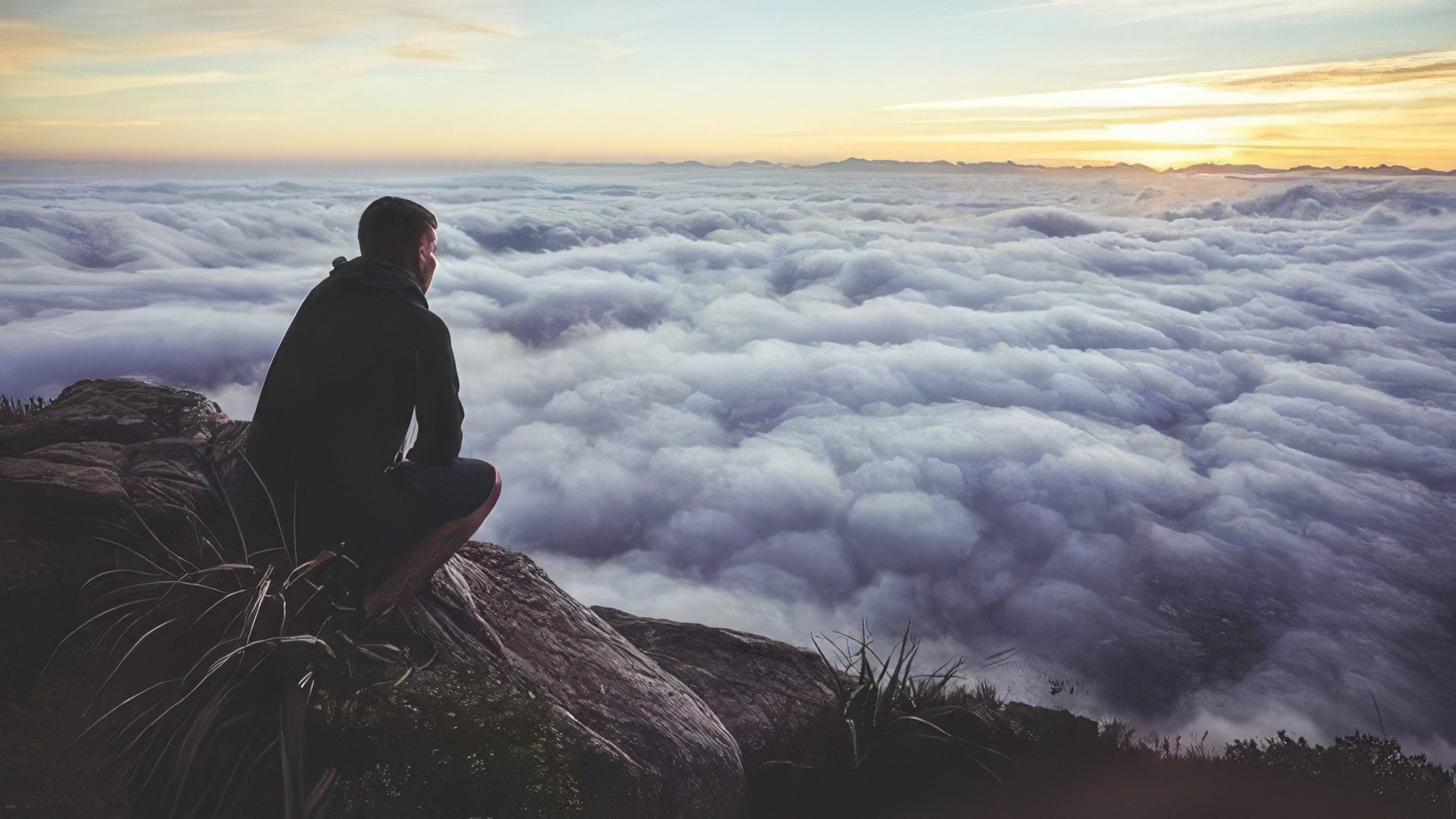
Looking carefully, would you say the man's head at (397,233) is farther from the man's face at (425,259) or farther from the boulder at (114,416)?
the boulder at (114,416)

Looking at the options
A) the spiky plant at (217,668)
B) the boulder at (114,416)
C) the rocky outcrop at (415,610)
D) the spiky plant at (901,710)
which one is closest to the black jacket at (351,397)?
the spiky plant at (217,668)

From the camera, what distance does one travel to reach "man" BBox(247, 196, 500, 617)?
9.15 feet

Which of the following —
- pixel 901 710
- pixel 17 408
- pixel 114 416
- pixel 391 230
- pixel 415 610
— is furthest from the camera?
pixel 17 408

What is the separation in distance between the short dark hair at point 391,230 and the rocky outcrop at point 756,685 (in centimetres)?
274

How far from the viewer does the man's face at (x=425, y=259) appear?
117 inches

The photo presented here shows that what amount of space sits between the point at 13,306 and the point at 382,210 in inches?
2315

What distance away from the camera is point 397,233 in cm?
292

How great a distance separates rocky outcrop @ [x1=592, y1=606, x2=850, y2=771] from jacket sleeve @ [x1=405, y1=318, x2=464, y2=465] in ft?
7.26

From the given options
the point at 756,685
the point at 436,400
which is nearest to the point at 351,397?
the point at 436,400

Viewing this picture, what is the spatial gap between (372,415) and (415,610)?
31.9 inches

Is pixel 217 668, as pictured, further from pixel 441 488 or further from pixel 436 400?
pixel 436 400

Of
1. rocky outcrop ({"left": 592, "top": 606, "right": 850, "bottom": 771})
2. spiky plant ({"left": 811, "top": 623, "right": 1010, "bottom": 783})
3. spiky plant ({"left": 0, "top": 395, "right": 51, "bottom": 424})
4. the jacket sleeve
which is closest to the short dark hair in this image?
the jacket sleeve

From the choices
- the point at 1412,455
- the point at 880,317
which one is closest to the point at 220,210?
the point at 880,317

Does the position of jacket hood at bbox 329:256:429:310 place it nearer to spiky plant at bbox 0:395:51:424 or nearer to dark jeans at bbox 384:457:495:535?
dark jeans at bbox 384:457:495:535
